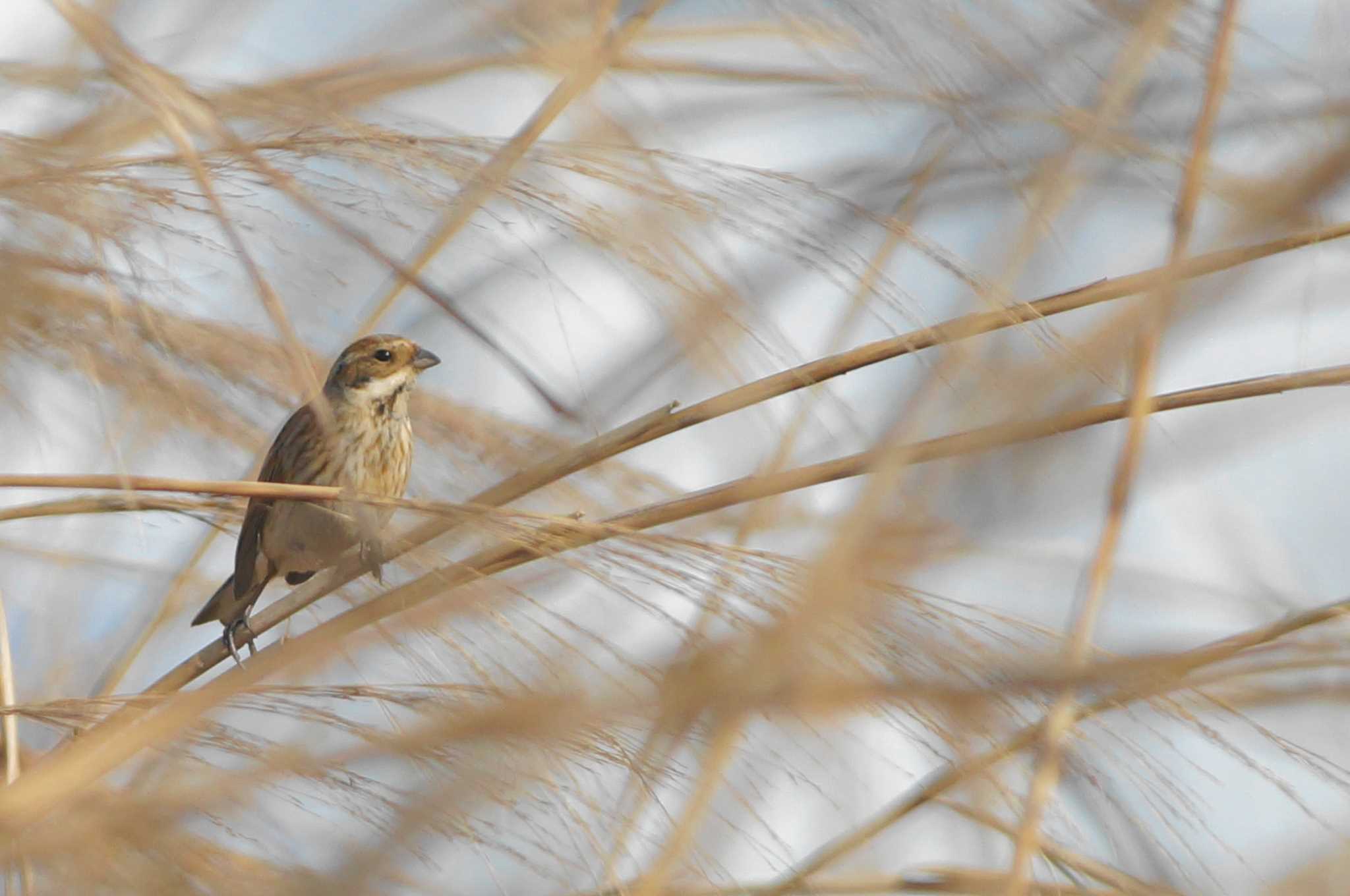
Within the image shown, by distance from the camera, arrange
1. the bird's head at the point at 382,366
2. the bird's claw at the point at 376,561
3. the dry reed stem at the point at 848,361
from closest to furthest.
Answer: the dry reed stem at the point at 848,361 < the bird's claw at the point at 376,561 < the bird's head at the point at 382,366

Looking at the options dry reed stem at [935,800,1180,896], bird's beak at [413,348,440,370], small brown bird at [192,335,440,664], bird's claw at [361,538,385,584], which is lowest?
dry reed stem at [935,800,1180,896]

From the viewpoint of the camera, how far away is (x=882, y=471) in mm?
1282

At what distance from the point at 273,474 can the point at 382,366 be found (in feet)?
1.84

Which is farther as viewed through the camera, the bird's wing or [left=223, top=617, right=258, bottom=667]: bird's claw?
the bird's wing

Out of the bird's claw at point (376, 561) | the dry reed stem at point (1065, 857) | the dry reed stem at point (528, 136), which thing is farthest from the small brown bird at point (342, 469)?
the dry reed stem at point (1065, 857)

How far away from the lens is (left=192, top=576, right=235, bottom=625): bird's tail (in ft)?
12.1

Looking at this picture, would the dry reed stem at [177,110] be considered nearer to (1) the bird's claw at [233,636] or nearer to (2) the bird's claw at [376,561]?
(2) the bird's claw at [376,561]

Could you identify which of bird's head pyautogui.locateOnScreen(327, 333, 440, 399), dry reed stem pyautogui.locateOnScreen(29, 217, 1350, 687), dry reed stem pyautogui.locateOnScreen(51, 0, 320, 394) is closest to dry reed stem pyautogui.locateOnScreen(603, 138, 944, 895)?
dry reed stem pyautogui.locateOnScreen(29, 217, 1350, 687)

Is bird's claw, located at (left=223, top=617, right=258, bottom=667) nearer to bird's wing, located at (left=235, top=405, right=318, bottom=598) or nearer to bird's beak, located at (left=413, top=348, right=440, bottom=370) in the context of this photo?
bird's wing, located at (left=235, top=405, right=318, bottom=598)

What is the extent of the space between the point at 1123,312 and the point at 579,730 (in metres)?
0.69

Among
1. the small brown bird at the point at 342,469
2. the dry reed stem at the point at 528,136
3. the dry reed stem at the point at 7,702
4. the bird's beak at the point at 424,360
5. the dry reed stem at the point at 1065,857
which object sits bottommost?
the dry reed stem at the point at 7,702

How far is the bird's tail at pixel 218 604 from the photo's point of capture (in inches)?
145

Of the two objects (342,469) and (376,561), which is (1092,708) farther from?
(342,469)

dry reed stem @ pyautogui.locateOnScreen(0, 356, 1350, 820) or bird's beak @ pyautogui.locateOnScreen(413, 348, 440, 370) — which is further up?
bird's beak @ pyautogui.locateOnScreen(413, 348, 440, 370)
